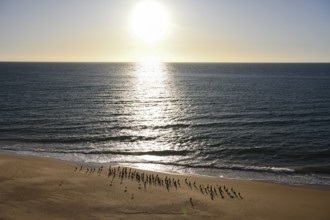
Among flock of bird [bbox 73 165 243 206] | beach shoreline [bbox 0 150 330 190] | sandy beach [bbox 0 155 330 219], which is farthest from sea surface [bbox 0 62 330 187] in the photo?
sandy beach [bbox 0 155 330 219]

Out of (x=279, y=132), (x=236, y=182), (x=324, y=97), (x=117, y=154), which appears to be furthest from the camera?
(x=324, y=97)

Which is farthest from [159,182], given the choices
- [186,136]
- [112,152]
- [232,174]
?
[186,136]

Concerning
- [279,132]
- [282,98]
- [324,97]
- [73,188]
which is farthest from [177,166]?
[324,97]

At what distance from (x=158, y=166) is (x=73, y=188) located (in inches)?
512

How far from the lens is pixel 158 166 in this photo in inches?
1655

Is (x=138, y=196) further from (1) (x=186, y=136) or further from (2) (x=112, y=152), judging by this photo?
(1) (x=186, y=136)

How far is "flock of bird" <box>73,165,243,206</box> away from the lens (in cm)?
3229

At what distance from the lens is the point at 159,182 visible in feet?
114

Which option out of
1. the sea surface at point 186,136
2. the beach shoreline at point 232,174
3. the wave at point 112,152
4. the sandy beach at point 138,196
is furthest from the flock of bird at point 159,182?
the wave at point 112,152

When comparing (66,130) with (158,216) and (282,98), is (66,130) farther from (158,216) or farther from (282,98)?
(282,98)

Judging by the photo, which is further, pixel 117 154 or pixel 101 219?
pixel 117 154

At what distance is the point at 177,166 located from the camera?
42.1 metres

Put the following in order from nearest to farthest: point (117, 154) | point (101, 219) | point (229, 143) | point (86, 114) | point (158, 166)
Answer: point (101, 219)
point (158, 166)
point (117, 154)
point (229, 143)
point (86, 114)

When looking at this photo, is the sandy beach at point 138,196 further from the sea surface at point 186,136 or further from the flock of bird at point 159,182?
the sea surface at point 186,136
